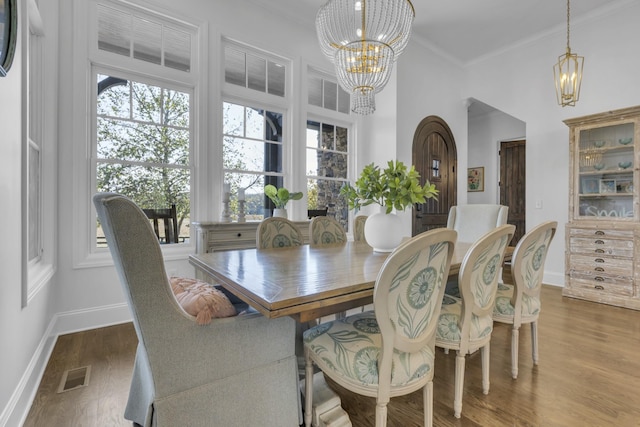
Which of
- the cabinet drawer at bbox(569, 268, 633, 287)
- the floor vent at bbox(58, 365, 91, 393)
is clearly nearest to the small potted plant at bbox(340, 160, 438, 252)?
the floor vent at bbox(58, 365, 91, 393)

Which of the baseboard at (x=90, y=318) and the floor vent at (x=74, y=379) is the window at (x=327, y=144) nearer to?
the baseboard at (x=90, y=318)

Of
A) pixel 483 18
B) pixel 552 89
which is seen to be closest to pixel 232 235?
pixel 483 18

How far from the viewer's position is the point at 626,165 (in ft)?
11.0

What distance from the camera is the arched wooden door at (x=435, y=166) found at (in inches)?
182

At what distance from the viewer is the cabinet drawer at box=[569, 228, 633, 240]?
3.18m

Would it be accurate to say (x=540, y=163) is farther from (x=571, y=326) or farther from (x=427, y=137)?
(x=571, y=326)

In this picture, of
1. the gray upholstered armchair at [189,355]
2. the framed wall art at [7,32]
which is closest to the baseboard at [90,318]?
the gray upholstered armchair at [189,355]

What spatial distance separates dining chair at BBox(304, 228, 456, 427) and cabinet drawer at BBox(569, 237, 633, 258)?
3.30 meters

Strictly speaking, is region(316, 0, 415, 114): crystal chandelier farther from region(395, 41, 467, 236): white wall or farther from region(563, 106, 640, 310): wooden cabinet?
region(563, 106, 640, 310): wooden cabinet

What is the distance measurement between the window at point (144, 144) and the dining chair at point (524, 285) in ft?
9.31

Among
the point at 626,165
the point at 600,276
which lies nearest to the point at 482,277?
the point at 600,276

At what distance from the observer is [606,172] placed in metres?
3.49

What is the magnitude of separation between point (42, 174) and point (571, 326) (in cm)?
453

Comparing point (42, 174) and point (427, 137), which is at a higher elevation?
point (427, 137)
